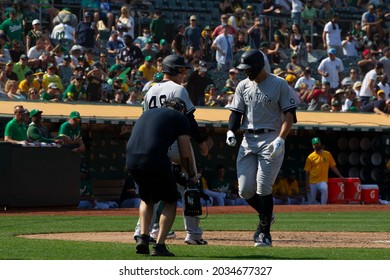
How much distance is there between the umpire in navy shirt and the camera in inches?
361

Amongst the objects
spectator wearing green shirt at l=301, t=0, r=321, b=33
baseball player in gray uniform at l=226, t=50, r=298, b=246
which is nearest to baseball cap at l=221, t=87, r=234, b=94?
spectator wearing green shirt at l=301, t=0, r=321, b=33

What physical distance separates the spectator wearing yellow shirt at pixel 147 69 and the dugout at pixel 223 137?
152cm

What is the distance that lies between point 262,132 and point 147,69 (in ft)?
40.8

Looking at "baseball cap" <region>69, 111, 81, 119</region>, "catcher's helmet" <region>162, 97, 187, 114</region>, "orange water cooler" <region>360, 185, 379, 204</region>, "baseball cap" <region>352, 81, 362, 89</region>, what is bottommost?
"orange water cooler" <region>360, 185, 379, 204</region>

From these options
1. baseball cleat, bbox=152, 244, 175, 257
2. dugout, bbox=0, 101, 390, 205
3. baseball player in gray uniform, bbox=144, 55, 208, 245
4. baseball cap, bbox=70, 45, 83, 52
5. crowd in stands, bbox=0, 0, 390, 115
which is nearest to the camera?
baseball cleat, bbox=152, 244, 175, 257

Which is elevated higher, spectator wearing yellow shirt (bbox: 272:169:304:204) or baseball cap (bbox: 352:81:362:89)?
baseball cap (bbox: 352:81:362:89)

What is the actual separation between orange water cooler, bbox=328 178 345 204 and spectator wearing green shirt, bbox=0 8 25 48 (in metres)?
7.34

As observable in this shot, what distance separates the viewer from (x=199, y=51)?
82.2 ft

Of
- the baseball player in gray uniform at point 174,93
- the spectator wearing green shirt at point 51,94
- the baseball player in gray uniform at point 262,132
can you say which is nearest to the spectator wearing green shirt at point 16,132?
the spectator wearing green shirt at point 51,94

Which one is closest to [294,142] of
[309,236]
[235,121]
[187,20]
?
[187,20]

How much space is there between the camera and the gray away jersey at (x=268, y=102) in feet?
35.3

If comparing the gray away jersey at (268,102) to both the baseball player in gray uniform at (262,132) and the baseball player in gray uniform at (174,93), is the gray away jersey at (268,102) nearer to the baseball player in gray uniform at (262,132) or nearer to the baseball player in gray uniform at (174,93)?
the baseball player in gray uniform at (262,132)

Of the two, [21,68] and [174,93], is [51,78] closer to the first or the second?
[21,68]

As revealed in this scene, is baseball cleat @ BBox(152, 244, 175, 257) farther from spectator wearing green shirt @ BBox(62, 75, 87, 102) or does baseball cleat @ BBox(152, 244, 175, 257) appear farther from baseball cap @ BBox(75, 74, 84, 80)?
baseball cap @ BBox(75, 74, 84, 80)
